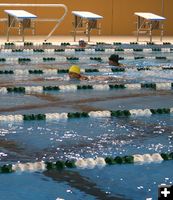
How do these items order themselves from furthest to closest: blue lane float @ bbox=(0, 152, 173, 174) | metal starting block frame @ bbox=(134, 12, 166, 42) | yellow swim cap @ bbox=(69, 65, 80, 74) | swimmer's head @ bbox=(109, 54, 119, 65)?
1. metal starting block frame @ bbox=(134, 12, 166, 42)
2. swimmer's head @ bbox=(109, 54, 119, 65)
3. yellow swim cap @ bbox=(69, 65, 80, 74)
4. blue lane float @ bbox=(0, 152, 173, 174)

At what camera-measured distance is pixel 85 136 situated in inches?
229

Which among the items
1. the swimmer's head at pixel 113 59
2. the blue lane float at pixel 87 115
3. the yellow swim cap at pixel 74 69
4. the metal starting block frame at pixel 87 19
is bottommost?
the blue lane float at pixel 87 115

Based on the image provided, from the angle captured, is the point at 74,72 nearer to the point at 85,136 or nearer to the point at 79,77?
the point at 79,77

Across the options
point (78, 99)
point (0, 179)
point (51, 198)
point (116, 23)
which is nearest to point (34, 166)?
point (0, 179)

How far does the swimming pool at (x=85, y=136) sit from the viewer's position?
424cm

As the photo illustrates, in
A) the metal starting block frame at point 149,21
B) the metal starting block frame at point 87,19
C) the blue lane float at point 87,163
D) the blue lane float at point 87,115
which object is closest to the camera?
the blue lane float at point 87,163

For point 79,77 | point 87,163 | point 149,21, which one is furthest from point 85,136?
point 149,21

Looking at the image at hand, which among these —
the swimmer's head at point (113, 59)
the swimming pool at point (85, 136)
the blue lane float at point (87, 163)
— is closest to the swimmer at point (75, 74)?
the swimming pool at point (85, 136)

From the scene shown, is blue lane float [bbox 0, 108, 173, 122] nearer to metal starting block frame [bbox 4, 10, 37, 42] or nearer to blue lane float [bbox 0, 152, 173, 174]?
blue lane float [bbox 0, 152, 173, 174]

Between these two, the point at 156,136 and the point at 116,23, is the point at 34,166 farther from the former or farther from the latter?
the point at 116,23

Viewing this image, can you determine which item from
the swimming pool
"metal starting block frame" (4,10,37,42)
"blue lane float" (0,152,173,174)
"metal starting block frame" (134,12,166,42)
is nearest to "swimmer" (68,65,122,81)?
the swimming pool

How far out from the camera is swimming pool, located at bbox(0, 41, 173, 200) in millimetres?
4238

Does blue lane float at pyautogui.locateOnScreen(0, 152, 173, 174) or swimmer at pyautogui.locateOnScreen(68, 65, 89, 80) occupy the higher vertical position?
swimmer at pyautogui.locateOnScreen(68, 65, 89, 80)

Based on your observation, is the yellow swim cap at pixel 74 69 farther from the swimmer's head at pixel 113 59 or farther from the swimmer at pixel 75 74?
the swimmer's head at pixel 113 59
